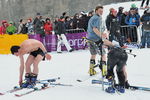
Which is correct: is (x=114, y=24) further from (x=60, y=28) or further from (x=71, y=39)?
(x=71, y=39)

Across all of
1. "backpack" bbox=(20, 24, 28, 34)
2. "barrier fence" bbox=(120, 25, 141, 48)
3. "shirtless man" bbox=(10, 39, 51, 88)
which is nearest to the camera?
"shirtless man" bbox=(10, 39, 51, 88)

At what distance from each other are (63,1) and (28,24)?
5125cm

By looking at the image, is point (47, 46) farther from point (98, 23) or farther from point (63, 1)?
point (63, 1)

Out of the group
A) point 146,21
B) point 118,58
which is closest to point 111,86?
point 118,58

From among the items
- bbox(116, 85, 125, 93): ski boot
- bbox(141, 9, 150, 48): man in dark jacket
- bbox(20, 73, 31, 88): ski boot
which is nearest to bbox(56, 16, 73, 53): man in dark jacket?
bbox(141, 9, 150, 48): man in dark jacket

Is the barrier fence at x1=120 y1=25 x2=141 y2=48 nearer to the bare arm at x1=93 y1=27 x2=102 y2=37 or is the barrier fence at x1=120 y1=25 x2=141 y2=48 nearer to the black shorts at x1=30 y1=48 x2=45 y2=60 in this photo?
the bare arm at x1=93 y1=27 x2=102 y2=37

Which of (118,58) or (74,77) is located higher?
(118,58)

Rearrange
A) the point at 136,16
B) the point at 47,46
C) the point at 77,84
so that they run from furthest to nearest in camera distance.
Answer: the point at 47,46, the point at 136,16, the point at 77,84

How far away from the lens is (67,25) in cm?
1568

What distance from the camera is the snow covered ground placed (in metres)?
6.23

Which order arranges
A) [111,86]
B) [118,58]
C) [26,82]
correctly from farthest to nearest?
[26,82], [111,86], [118,58]

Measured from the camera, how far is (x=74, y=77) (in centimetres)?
844

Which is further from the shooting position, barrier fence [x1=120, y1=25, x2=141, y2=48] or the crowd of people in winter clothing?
barrier fence [x1=120, y1=25, x2=141, y2=48]

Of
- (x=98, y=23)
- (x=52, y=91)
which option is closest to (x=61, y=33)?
(x=98, y=23)
